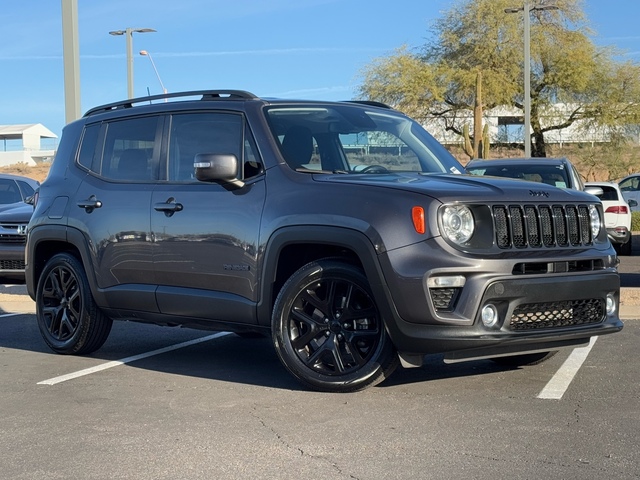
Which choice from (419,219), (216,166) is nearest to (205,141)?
(216,166)

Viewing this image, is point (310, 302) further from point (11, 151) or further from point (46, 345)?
point (11, 151)

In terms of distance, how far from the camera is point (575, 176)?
12070mm

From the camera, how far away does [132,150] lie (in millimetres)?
7469

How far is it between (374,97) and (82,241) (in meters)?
35.6

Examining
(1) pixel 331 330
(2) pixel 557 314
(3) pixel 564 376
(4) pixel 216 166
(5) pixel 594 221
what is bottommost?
(3) pixel 564 376

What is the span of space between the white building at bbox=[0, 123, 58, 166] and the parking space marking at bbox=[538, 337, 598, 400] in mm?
60030

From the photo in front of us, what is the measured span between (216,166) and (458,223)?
1625 mm

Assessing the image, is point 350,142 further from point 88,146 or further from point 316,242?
point 88,146

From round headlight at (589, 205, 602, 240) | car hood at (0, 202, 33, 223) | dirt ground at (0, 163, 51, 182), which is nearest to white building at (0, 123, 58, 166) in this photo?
dirt ground at (0, 163, 51, 182)

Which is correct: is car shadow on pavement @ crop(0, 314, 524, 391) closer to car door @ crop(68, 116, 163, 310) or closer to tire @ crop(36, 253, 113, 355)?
tire @ crop(36, 253, 113, 355)

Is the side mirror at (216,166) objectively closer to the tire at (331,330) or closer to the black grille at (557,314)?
the tire at (331,330)

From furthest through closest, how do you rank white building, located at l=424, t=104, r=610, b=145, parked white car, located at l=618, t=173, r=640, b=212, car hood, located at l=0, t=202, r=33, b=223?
white building, located at l=424, t=104, r=610, b=145 < parked white car, located at l=618, t=173, r=640, b=212 < car hood, located at l=0, t=202, r=33, b=223

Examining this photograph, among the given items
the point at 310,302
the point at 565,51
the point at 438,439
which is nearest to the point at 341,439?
the point at 438,439

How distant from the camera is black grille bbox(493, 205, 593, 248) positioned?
18.6ft
